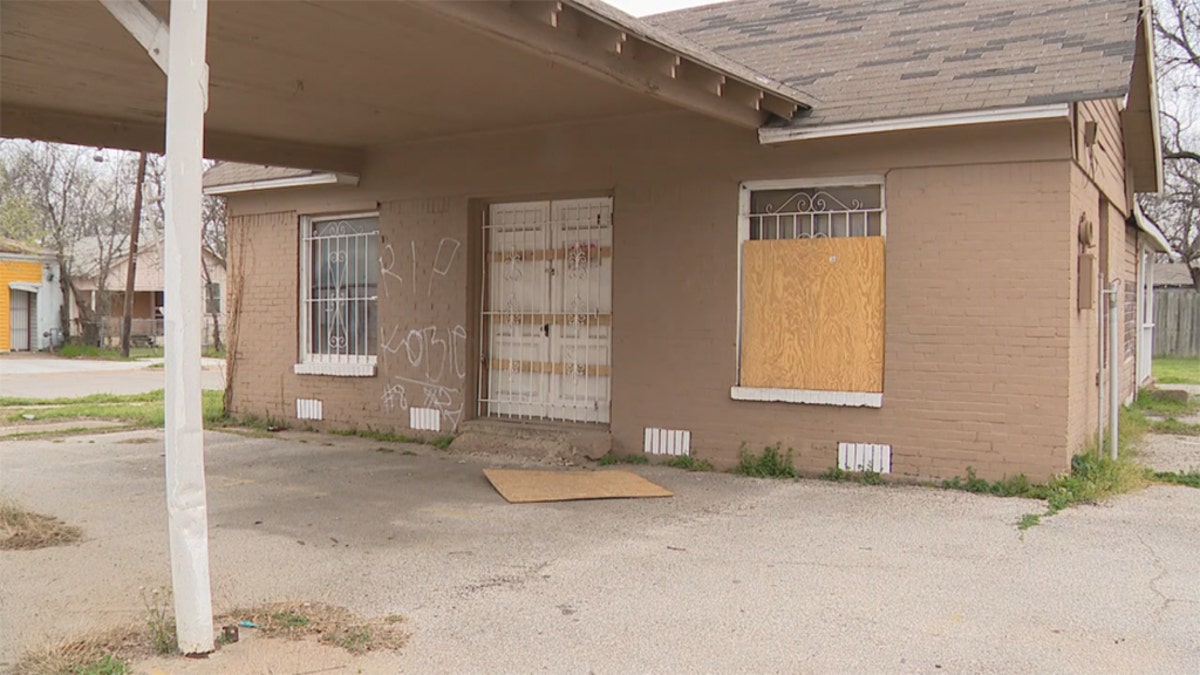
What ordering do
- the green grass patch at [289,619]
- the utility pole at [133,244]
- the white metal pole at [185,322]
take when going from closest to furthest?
the white metal pole at [185,322] < the green grass patch at [289,619] < the utility pole at [133,244]

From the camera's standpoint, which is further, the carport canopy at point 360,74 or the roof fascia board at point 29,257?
the roof fascia board at point 29,257

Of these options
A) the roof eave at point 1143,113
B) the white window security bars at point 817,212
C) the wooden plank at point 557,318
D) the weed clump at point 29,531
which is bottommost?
the weed clump at point 29,531

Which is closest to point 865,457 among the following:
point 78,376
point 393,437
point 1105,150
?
point 1105,150

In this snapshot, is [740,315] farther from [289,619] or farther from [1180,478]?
[289,619]

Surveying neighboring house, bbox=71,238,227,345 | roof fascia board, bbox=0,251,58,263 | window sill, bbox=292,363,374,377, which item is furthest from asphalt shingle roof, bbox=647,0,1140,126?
roof fascia board, bbox=0,251,58,263

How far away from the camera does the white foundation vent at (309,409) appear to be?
11.8m

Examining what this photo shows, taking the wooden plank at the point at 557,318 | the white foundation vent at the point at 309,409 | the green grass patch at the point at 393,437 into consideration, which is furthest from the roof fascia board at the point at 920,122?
the white foundation vent at the point at 309,409

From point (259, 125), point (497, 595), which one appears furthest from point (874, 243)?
point (259, 125)

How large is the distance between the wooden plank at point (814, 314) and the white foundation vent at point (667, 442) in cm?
87

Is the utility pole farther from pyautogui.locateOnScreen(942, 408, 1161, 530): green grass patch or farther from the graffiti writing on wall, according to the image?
pyautogui.locateOnScreen(942, 408, 1161, 530): green grass patch

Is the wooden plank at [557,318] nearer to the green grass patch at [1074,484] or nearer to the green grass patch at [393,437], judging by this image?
the green grass patch at [393,437]

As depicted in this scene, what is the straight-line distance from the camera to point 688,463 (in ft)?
29.1

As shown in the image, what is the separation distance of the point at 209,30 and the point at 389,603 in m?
4.03

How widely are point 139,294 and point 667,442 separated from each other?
4381 centimetres
